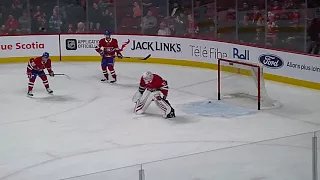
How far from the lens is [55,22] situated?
1806cm

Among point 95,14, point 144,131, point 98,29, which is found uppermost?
point 95,14

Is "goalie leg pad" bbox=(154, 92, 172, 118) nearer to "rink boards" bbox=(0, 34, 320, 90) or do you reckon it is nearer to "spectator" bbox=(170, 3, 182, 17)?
"rink boards" bbox=(0, 34, 320, 90)

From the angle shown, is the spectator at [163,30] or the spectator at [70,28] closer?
the spectator at [163,30]

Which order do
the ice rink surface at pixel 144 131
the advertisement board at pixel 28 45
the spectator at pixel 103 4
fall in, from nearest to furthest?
1. the ice rink surface at pixel 144 131
2. the advertisement board at pixel 28 45
3. the spectator at pixel 103 4

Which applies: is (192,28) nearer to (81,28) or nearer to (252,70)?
(81,28)

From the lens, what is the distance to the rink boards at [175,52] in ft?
41.3

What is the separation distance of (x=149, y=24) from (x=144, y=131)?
26.9ft

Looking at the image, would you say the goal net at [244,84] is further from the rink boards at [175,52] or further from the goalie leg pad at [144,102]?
the goalie leg pad at [144,102]

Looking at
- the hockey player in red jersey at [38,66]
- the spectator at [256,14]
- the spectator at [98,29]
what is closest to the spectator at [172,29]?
the spectator at [98,29]

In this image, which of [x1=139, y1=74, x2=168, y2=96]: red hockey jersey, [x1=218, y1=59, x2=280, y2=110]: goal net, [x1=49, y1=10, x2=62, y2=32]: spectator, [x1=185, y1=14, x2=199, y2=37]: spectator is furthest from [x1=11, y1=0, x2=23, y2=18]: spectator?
[x1=139, y1=74, x2=168, y2=96]: red hockey jersey

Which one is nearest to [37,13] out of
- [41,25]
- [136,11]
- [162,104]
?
[41,25]

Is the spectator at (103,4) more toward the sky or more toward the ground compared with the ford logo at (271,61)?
more toward the sky

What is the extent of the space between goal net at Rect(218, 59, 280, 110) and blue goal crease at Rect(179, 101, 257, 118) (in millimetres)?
299

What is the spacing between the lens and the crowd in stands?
545 inches
